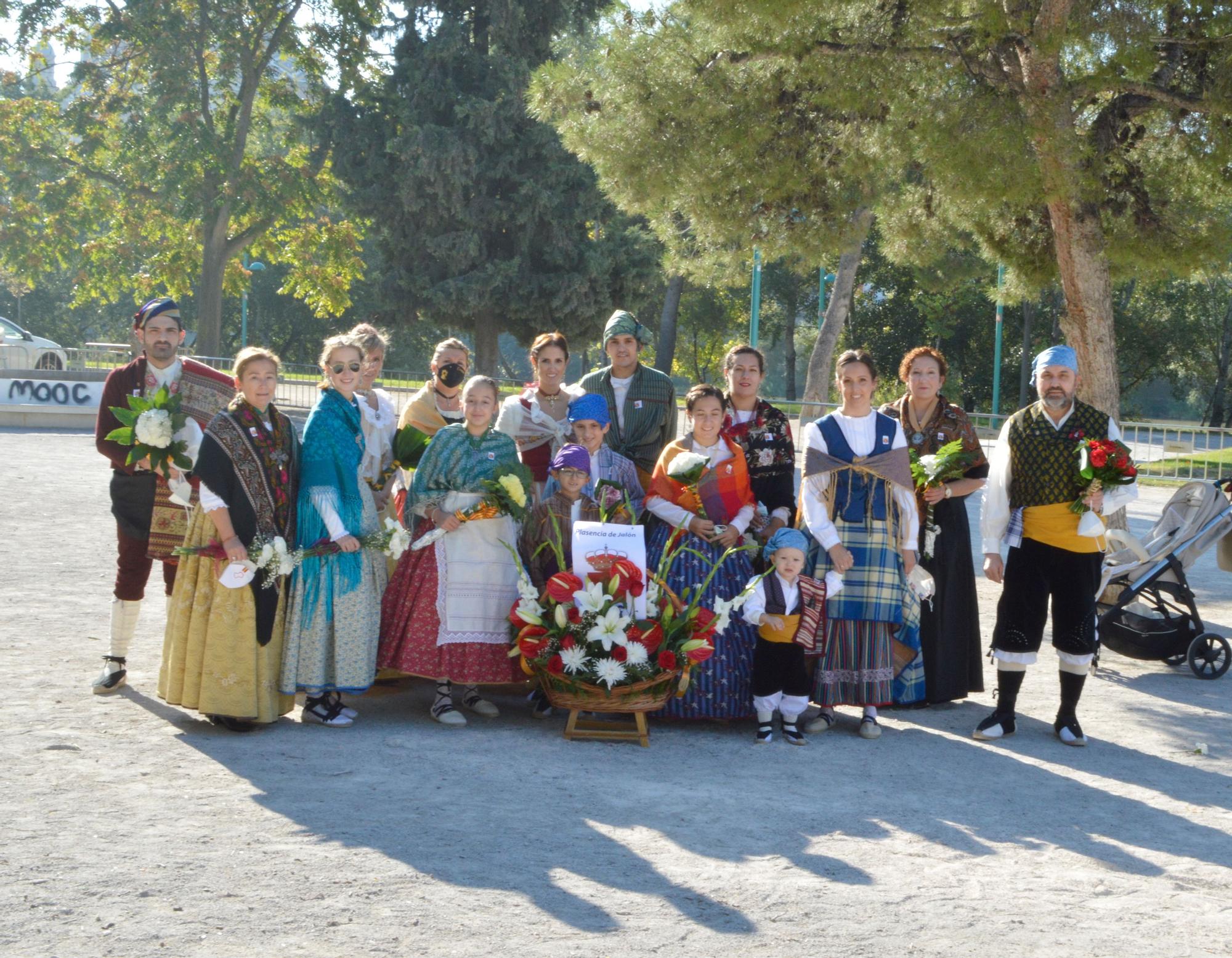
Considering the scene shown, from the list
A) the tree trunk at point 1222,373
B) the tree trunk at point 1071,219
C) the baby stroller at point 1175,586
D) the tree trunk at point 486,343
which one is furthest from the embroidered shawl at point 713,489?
the tree trunk at point 1222,373

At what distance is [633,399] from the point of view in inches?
285

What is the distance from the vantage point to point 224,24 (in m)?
29.3

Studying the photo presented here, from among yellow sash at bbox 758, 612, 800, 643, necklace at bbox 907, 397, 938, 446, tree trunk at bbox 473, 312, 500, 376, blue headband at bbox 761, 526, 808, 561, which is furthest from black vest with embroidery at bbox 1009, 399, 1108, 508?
tree trunk at bbox 473, 312, 500, 376

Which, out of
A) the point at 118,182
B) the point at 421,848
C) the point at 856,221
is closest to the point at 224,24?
the point at 118,182

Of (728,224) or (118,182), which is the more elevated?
(118,182)

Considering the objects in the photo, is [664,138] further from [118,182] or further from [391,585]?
[118,182]

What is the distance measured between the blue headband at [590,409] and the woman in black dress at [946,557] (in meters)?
1.59

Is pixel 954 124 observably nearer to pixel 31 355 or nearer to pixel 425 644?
pixel 425 644

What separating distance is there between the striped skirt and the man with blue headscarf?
1.19 meters

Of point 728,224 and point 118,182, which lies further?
point 118,182

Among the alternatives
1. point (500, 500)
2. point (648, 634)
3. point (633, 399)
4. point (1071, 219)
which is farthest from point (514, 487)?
point (1071, 219)

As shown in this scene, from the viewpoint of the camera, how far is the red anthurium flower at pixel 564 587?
595cm

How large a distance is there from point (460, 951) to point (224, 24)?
96.7 feet

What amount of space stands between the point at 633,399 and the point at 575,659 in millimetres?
1895
